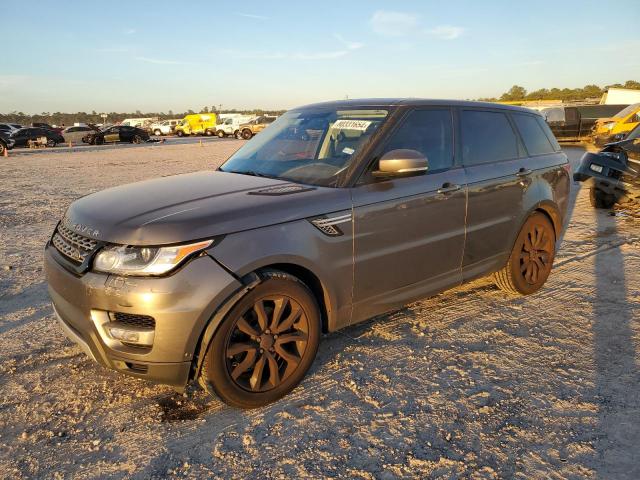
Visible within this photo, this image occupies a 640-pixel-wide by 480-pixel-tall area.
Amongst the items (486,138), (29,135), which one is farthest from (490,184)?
(29,135)

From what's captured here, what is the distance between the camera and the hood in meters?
2.55

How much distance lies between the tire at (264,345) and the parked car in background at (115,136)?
3732cm

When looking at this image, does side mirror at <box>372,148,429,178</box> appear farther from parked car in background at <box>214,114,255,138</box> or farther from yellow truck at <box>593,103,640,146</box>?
parked car in background at <box>214,114,255,138</box>

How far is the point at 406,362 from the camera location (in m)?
3.42

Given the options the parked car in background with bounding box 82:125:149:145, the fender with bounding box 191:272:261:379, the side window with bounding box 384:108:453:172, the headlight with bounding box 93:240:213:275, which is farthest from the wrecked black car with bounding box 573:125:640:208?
the parked car in background with bounding box 82:125:149:145

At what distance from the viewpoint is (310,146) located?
3.77 m

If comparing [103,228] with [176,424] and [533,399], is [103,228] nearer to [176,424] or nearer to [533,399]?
[176,424]

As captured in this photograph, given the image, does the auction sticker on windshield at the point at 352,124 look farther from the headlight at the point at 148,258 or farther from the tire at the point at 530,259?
the tire at the point at 530,259

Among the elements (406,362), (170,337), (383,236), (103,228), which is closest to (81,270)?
(103,228)

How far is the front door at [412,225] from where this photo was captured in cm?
323

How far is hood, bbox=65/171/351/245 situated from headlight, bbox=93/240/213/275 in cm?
4

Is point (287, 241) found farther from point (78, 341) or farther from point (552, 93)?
point (552, 93)

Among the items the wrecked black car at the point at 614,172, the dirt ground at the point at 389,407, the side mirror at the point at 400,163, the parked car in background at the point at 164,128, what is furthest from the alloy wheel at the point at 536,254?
the parked car in background at the point at 164,128

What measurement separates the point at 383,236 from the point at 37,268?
424 centimetres
